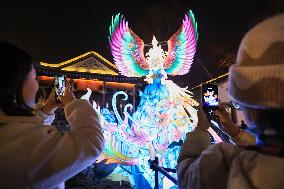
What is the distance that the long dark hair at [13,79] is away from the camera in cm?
126

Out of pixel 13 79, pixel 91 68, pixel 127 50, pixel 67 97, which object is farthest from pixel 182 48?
pixel 91 68

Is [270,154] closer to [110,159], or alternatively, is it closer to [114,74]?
[110,159]

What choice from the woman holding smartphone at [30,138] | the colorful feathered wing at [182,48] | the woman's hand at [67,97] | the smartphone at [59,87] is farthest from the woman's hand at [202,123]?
the colorful feathered wing at [182,48]

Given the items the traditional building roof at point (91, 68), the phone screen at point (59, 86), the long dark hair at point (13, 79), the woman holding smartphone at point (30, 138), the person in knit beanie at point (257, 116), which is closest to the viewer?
the person in knit beanie at point (257, 116)

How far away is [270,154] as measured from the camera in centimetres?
85

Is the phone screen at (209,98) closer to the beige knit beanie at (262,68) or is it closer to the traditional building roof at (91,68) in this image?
the beige knit beanie at (262,68)

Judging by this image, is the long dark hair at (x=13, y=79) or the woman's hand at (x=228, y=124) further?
the woman's hand at (x=228, y=124)

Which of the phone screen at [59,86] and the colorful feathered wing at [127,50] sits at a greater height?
the colorful feathered wing at [127,50]

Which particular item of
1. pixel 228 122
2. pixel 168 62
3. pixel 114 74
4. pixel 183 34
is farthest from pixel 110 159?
pixel 114 74

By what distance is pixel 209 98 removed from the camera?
1.83m

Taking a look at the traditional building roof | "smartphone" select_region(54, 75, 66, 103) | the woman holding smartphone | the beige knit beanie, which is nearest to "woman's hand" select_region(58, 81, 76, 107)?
"smartphone" select_region(54, 75, 66, 103)

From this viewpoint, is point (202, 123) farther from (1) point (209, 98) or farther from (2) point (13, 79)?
(2) point (13, 79)

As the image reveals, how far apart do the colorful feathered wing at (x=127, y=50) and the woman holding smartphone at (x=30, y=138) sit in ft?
17.8

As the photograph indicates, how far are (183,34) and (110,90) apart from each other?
401 inches
